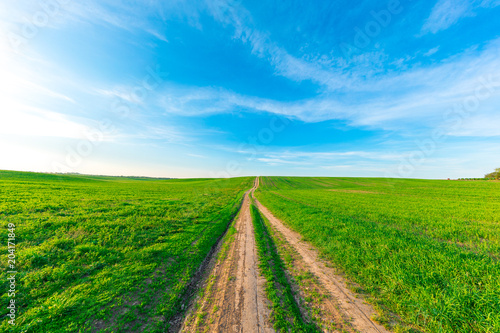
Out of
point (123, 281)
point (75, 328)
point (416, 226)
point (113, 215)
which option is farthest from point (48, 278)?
point (416, 226)

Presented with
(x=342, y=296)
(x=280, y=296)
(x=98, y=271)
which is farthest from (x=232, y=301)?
(x=98, y=271)

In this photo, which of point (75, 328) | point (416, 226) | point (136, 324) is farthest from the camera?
point (416, 226)

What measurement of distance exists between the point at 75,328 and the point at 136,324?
1.26 metres

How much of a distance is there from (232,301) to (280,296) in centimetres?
147

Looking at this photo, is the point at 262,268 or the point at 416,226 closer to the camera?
the point at 262,268

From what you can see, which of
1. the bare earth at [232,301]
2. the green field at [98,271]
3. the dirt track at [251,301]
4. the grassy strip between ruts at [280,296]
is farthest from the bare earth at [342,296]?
the green field at [98,271]

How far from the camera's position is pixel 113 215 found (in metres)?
13.2

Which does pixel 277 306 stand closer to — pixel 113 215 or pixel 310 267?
pixel 310 267

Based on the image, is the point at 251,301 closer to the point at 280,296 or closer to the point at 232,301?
the point at 232,301

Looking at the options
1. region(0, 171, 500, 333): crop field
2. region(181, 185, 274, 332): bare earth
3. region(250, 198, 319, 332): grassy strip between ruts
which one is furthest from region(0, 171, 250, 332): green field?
region(250, 198, 319, 332): grassy strip between ruts

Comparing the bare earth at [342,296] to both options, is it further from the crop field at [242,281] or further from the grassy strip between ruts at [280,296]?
the grassy strip between ruts at [280,296]

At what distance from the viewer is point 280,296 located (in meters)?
5.02

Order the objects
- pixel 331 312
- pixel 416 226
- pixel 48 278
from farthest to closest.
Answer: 1. pixel 416 226
2. pixel 48 278
3. pixel 331 312

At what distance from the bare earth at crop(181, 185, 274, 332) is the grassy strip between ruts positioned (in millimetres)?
228
